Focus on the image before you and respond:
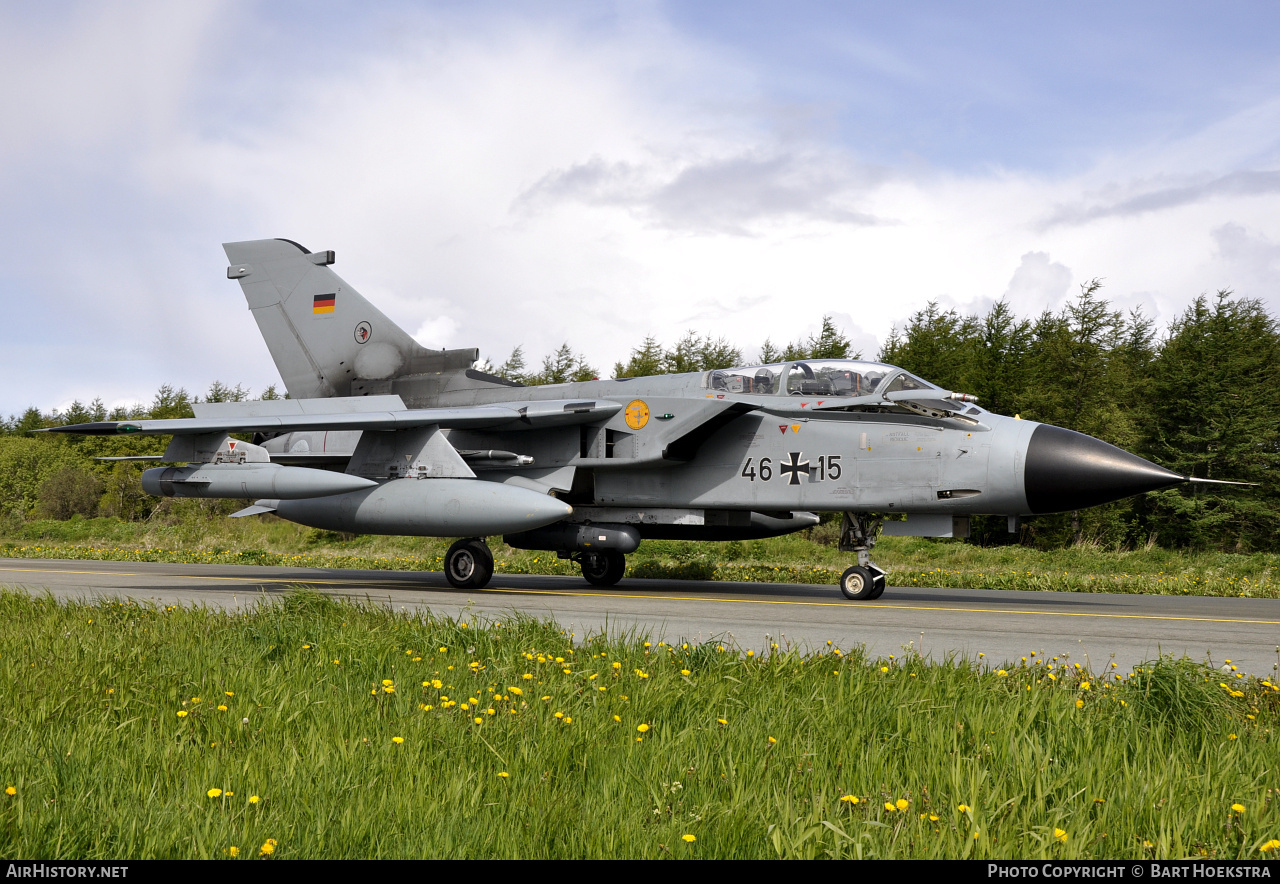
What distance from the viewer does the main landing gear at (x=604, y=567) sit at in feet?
49.2

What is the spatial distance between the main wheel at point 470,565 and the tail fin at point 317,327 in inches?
144

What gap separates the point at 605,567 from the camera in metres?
15.1

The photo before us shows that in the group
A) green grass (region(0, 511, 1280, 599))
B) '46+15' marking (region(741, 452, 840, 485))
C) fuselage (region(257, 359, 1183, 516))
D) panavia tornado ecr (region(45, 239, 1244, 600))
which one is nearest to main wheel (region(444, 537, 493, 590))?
panavia tornado ecr (region(45, 239, 1244, 600))

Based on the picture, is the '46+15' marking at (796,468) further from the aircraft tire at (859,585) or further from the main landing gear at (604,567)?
the main landing gear at (604,567)

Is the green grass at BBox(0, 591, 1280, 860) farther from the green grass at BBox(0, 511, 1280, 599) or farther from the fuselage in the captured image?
the green grass at BBox(0, 511, 1280, 599)

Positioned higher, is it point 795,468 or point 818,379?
point 818,379

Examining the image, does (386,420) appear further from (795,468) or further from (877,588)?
(877,588)

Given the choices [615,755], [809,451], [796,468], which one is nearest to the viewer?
[615,755]

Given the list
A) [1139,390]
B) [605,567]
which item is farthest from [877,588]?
[1139,390]

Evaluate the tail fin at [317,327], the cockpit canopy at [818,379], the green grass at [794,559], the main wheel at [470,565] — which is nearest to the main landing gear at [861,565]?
the cockpit canopy at [818,379]

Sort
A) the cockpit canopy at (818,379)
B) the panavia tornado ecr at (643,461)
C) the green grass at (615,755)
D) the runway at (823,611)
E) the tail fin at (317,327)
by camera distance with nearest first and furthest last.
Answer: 1. the green grass at (615,755)
2. the runway at (823,611)
3. the panavia tornado ecr at (643,461)
4. the cockpit canopy at (818,379)
5. the tail fin at (317,327)

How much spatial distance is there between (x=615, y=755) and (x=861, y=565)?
8.96 m

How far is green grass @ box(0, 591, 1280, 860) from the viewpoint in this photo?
2.72 meters

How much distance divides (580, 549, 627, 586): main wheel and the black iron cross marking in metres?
3.70
